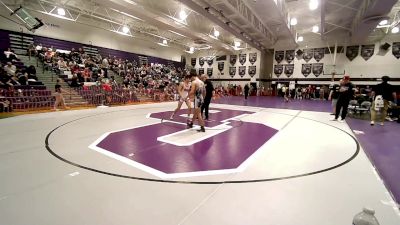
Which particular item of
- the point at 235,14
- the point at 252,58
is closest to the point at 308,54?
the point at 252,58

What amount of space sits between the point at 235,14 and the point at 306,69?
1390 centimetres

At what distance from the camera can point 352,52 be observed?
73.0 ft

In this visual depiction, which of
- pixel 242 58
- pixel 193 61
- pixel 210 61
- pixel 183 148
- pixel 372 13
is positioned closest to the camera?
pixel 183 148

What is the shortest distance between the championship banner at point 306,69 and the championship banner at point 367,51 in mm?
4886

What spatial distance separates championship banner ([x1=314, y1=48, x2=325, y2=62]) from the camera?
78.8 feet

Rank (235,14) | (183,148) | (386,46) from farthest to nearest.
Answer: (386,46), (235,14), (183,148)

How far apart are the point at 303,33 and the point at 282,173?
24.6m

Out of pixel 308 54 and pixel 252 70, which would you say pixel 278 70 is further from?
pixel 308 54

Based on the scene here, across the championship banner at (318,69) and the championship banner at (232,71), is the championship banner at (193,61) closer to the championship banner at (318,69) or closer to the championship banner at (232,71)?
the championship banner at (232,71)

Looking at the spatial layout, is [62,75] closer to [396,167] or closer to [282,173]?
[282,173]

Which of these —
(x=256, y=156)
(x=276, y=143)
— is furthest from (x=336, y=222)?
(x=276, y=143)

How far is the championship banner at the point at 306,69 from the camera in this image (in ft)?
82.3

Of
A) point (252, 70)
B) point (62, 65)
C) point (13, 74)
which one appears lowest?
point (13, 74)

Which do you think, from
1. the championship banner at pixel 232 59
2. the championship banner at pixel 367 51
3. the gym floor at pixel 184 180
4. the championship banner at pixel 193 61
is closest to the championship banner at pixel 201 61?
the championship banner at pixel 193 61
